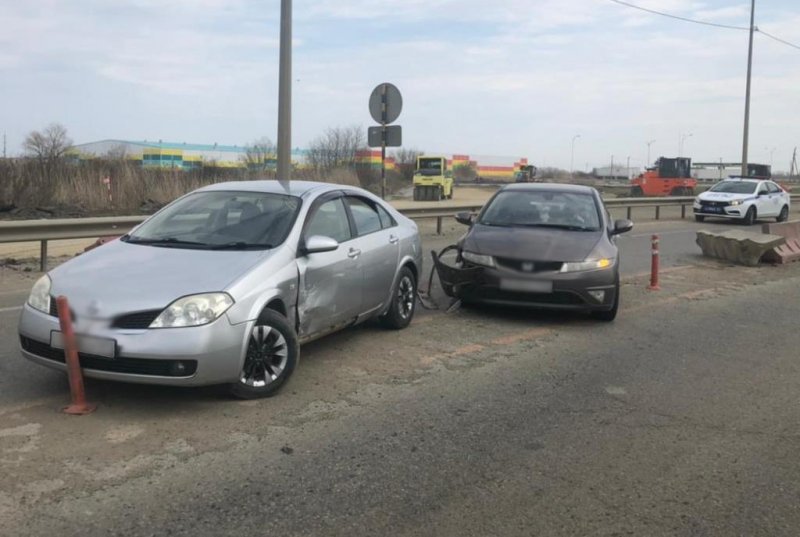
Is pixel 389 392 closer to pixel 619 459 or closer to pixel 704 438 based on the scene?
pixel 619 459

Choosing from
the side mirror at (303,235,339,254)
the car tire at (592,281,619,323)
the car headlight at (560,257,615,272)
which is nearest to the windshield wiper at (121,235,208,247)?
the side mirror at (303,235,339,254)

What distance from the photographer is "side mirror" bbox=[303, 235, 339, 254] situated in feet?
17.6

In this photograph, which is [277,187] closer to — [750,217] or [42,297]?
[42,297]

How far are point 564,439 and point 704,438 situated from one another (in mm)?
928

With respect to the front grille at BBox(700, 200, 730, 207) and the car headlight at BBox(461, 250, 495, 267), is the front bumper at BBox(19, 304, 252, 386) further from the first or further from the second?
the front grille at BBox(700, 200, 730, 207)

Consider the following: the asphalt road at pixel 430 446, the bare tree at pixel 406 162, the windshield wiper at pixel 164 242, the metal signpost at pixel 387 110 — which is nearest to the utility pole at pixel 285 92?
the metal signpost at pixel 387 110

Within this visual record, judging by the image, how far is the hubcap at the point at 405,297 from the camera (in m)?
7.15

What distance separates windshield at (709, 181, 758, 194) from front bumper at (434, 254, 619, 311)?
1911 centimetres

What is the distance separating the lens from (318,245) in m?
5.37

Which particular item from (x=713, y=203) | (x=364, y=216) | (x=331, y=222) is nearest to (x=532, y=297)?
(x=364, y=216)

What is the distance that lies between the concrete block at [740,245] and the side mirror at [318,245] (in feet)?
34.4

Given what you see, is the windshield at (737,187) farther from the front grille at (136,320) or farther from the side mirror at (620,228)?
the front grille at (136,320)

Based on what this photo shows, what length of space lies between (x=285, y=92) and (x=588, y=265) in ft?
24.6

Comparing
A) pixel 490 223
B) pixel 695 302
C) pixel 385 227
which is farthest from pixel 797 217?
pixel 385 227
